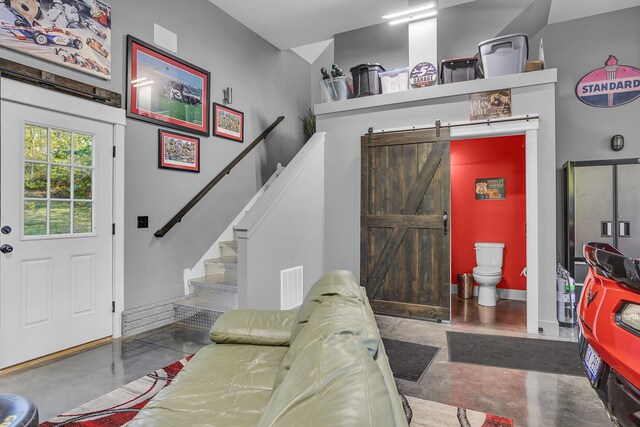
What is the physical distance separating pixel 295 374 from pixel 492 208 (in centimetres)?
501

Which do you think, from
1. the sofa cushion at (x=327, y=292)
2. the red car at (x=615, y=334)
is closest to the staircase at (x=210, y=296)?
the sofa cushion at (x=327, y=292)

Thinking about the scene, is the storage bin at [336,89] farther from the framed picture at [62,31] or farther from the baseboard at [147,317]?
the baseboard at [147,317]

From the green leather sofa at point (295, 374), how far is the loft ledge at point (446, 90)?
2902 mm

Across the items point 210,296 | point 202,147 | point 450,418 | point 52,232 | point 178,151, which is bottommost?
point 450,418

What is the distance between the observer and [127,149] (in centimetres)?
359

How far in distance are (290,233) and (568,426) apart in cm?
281

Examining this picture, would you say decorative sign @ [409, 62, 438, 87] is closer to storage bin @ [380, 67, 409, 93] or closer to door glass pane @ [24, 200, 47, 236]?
storage bin @ [380, 67, 409, 93]

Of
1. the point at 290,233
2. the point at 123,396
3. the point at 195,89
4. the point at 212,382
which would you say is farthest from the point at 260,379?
the point at 195,89

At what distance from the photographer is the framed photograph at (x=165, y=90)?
3.63 meters

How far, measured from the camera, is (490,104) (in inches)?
149

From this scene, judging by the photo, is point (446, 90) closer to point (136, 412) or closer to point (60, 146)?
point (60, 146)

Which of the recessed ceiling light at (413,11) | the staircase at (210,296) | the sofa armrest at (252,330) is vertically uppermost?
the recessed ceiling light at (413,11)

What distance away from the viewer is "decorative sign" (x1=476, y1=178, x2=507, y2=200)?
201 inches

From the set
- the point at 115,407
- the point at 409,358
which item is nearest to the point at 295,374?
the point at 115,407
